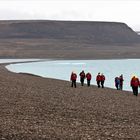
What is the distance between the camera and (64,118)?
588 inches

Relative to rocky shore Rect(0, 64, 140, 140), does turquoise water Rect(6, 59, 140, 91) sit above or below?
above

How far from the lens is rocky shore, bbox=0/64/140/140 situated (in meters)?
12.1

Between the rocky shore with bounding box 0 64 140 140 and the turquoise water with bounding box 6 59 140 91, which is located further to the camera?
the turquoise water with bounding box 6 59 140 91

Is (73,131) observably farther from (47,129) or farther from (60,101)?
(60,101)

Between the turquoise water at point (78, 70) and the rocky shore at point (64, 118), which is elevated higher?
the turquoise water at point (78, 70)

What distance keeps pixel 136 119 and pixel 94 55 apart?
118859mm

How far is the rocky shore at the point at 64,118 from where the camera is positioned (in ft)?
39.6

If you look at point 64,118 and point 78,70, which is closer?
point 64,118

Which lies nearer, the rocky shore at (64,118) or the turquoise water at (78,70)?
the rocky shore at (64,118)

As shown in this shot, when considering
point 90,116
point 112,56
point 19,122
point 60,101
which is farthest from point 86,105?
point 112,56

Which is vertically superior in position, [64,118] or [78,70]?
[78,70]

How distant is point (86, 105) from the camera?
18672mm

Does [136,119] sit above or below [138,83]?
below

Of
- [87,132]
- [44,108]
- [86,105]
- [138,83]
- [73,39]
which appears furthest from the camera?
[73,39]
